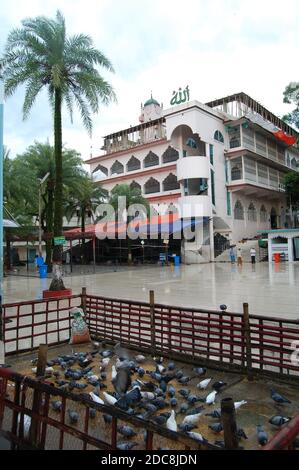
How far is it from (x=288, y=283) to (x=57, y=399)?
1262 centimetres

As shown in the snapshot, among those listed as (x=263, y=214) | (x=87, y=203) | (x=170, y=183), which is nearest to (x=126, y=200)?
(x=87, y=203)

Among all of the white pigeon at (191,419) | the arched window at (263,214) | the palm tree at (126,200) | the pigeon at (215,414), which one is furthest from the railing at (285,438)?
the arched window at (263,214)

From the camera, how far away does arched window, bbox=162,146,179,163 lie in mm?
39050

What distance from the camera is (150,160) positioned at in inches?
1646

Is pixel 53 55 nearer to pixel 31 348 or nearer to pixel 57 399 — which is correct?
pixel 31 348

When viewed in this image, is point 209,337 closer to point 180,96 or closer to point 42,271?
point 42,271

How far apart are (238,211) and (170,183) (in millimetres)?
7898

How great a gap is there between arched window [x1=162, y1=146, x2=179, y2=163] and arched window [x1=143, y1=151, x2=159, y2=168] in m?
1.22

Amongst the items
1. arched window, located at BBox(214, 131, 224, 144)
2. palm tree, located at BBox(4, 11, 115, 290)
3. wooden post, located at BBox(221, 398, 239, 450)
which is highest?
arched window, located at BBox(214, 131, 224, 144)

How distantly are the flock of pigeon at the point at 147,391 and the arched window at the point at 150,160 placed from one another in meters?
36.9

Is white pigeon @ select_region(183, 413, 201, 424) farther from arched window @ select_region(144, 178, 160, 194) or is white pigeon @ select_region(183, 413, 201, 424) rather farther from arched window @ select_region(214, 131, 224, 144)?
arched window @ select_region(144, 178, 160, 194)

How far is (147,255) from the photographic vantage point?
35.0m

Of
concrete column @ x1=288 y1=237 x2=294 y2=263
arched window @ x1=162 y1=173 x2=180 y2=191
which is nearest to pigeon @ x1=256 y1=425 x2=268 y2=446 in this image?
concrete column @ x1=288 y1=237 x2=294 y2=263
